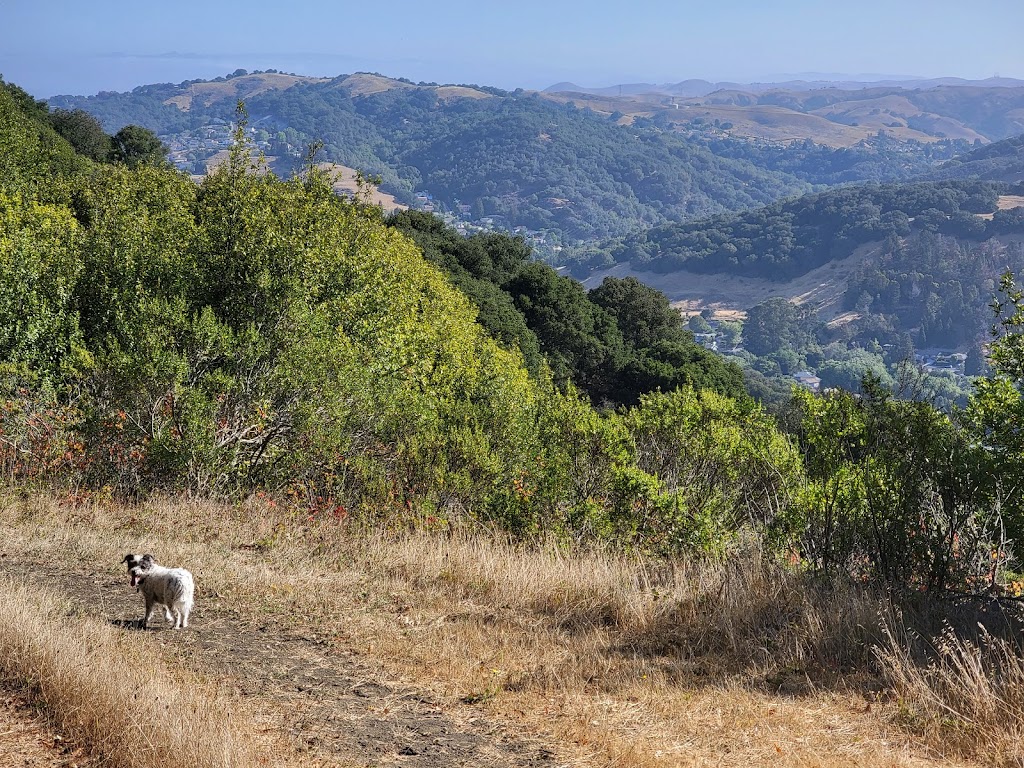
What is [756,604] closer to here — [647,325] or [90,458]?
[90,458]

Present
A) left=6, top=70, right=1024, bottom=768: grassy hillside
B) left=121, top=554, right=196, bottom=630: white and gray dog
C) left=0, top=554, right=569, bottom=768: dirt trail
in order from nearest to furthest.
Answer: left=0, top=554, right=569, bottom=768: dirt trail
left=6, top=70, right=1024, bottom=768: grassy hillside
left=121, top=554, right=196, bottom=630: white and gray dog

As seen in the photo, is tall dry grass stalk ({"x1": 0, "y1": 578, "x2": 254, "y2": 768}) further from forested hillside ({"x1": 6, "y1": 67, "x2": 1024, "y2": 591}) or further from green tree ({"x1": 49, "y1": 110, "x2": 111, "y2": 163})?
green tree ({"x1": 49, "y1": 110, "x2": 111, "y2": 163})

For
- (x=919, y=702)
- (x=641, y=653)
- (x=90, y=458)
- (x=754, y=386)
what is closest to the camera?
(x=919, y=702)

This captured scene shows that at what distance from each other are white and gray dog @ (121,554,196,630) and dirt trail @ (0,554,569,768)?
0.14 m

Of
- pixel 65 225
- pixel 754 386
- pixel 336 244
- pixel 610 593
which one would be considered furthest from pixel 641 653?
pixel 754 386

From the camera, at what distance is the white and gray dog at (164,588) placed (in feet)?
20.0

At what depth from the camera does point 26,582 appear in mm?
6949

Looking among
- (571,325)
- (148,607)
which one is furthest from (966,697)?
(571,325)

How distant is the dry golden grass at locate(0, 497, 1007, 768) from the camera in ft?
16.3

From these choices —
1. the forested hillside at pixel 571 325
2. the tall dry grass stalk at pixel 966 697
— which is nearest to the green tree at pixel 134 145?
the forested hillside at pixel 571 325

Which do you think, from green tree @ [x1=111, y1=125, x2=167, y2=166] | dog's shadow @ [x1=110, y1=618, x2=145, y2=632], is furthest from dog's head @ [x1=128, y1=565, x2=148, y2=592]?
green tree @ [x1=111, y1=125, x2=167, y2=166]

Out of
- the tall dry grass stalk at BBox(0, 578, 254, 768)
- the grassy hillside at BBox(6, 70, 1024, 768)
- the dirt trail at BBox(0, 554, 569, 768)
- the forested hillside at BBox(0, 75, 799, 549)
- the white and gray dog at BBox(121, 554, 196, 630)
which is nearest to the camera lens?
the tall dry grass stalk at BBox(0, 578, 254, 768)

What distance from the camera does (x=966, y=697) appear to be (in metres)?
5.02

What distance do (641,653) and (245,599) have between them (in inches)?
128
